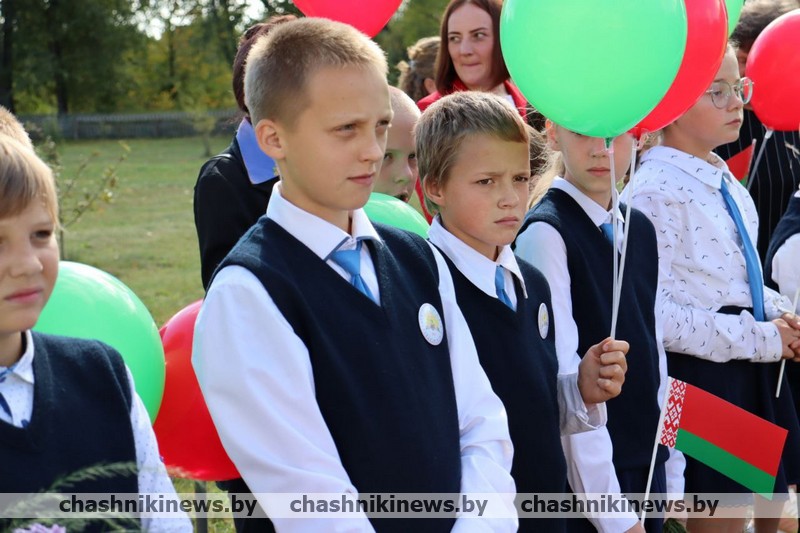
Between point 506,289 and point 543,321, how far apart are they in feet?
0.48

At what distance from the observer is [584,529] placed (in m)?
2.87

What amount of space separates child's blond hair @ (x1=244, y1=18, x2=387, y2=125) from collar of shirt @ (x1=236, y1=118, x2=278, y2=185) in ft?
2.98

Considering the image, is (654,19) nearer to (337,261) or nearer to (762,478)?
(337,261)

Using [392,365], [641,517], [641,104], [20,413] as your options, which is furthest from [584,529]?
[20,413]

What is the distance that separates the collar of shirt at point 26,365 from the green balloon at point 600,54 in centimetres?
144

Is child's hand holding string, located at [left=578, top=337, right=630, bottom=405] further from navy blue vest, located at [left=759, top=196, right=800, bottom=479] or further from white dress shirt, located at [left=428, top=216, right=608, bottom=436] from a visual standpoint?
navy blue vest, located at [left=759, top=196, right=800, bottom=479]

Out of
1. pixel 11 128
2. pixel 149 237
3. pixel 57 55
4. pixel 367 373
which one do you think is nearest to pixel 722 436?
pixel 367 373

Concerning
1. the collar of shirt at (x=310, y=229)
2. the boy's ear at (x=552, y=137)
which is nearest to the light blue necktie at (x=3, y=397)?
the collar of shirt at (x=310, y=229)

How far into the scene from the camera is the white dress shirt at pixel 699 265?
3.39 meters

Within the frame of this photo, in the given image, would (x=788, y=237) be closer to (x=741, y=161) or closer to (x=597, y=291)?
(x=741, y=161)

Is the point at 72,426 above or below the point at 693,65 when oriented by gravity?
below

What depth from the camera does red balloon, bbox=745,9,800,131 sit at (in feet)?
12.8

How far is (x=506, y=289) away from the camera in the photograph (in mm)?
2676

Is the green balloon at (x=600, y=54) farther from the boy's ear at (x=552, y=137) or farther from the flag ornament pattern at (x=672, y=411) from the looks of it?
the flag ornament pattern at (x=672, y=411)
